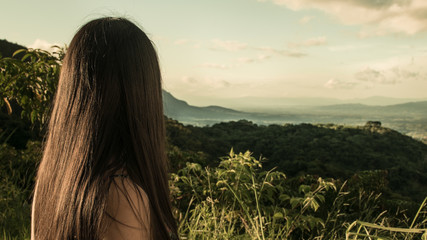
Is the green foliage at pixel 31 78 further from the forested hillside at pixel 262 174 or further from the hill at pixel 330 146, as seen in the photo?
the hill at pixel 330 146

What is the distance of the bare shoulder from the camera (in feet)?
3.00

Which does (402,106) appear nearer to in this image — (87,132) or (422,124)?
(422,124)

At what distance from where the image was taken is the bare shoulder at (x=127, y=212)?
915 mm

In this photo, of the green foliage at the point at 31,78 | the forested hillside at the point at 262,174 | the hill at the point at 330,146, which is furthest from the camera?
the hill at the point at 330,146

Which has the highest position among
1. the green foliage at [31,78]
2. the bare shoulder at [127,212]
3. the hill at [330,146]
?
the green foliage at [31,78]

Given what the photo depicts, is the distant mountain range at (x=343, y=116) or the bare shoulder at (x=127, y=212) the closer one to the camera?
the bare shoulder at (x=127, y=212)

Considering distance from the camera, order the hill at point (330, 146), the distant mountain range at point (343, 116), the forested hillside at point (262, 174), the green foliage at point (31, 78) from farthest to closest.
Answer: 1. the distant mountain range at point (343, 116)
2. the hill at point (330, 146)
3. the green foliage at point (31, 78)
4. the forested hillside at point (262, 174)

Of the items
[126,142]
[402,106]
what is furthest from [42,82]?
[402,106]

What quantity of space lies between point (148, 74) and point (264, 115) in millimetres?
30337

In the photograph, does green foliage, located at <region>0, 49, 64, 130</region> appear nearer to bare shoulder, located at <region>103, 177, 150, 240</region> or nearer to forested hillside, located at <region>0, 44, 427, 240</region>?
forested hillside, located at <region>0, 44, 427, 240</region>

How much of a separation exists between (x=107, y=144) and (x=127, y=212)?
21 centimetres

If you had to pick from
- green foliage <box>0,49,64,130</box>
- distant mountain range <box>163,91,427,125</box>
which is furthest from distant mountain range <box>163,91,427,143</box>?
green foliage <box>0,49,64,130</box>

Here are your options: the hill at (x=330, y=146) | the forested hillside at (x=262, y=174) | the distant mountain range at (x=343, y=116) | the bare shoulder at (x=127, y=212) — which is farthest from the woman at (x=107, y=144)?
the distant mountain range at (x=343, y=116)

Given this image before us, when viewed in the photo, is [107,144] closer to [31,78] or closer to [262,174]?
[262,174]
